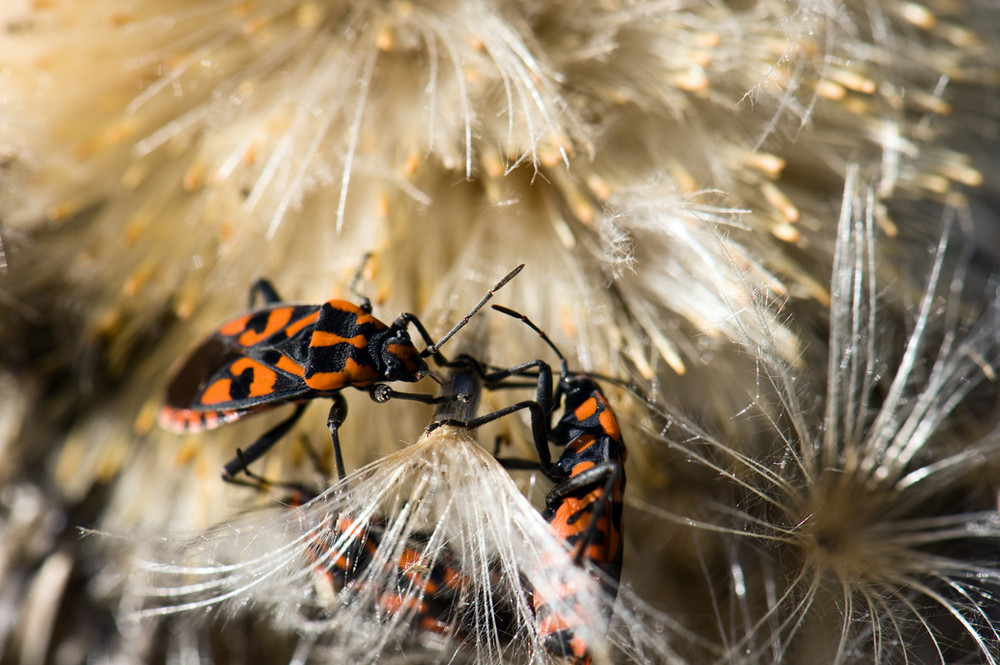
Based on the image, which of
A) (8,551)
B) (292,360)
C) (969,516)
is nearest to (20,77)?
(292,360)

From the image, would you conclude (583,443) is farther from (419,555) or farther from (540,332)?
(419,555)

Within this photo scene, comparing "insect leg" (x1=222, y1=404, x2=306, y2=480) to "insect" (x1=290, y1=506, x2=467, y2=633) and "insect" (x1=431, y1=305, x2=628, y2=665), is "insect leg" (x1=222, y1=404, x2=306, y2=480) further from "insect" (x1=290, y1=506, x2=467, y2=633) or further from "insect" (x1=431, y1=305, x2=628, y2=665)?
"insect" (x1=431, y1=305, x2=628, y2=665)

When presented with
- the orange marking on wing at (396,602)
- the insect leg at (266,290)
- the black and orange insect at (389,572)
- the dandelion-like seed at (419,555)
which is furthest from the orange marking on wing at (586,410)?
the insect leg at (266,290)

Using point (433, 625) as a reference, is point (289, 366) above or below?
above

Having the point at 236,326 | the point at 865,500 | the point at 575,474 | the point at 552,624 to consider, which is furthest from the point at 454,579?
the point at 865,500

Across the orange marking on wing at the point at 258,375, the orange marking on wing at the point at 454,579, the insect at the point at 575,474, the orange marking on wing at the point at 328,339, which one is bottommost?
the orange marking on wing at the point at 454,579

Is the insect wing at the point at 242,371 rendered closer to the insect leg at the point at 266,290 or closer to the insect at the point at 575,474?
the insect leg at the point at 266,290
